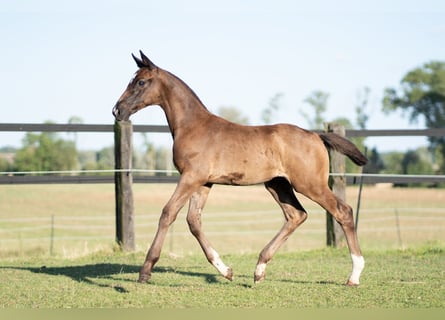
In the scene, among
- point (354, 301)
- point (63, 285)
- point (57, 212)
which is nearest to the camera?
point (354, 301)

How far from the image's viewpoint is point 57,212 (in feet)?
106

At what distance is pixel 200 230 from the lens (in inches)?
291

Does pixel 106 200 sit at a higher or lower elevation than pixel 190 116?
lower

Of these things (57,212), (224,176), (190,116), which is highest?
(190,116)

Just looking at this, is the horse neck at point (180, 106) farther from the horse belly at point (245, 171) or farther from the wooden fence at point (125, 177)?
the wooden fence at point (125, 177)

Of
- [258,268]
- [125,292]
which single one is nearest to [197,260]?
[258,268]

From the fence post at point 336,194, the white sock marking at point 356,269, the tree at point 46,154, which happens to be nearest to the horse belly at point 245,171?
the white sock marking at point 356,269

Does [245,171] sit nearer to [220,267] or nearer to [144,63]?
[220,267]

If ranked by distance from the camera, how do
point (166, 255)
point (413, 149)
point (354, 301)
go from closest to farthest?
1. point (354, 301)
2. point (166, 255)
3. point (413, 149)

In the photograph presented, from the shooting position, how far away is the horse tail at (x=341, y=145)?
761 cm

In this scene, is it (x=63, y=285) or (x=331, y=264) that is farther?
(x=331, y=264)

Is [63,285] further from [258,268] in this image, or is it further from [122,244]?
[122,244]

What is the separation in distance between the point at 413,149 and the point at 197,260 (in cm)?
5679

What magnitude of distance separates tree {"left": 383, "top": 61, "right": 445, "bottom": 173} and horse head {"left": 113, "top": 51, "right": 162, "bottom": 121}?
71573 millimetres
